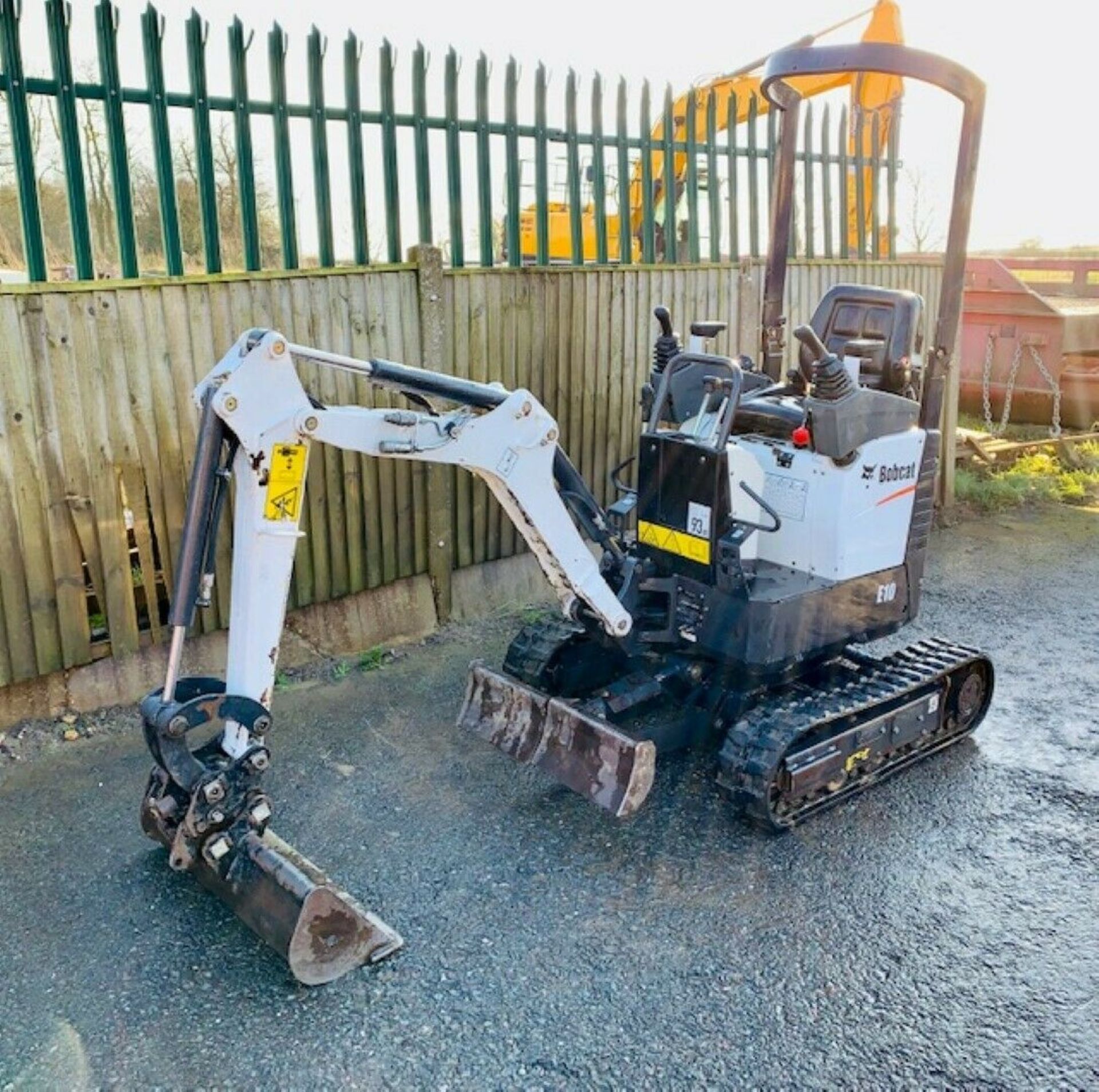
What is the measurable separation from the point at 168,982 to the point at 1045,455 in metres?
10.3

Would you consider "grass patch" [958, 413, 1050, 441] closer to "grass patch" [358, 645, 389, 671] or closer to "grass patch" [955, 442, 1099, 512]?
"grass patch" [955, 442, 1099, 512]

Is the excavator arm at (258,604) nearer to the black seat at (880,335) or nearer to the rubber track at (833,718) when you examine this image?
the rubber track at (833,718)

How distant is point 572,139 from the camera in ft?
22.3

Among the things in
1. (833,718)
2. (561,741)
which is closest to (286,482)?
(561,741)

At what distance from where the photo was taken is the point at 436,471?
639 cm

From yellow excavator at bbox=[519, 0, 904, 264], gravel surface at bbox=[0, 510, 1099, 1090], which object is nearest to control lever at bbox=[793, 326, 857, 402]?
gravel surface at bbox=[0, 510, 1099, 1090]

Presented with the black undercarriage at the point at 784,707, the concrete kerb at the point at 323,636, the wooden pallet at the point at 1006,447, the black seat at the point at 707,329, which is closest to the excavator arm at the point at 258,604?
the black seat at the point at 707,329

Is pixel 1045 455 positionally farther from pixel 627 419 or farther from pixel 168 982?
pixel 168 982

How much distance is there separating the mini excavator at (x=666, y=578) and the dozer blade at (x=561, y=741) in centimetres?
1

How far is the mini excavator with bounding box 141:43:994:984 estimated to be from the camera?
358cm

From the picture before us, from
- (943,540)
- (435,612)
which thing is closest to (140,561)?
(435,612)

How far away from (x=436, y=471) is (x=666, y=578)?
2080mm

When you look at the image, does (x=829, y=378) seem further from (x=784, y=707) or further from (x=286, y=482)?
(x=286, y=482)

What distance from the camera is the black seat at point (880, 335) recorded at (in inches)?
207
